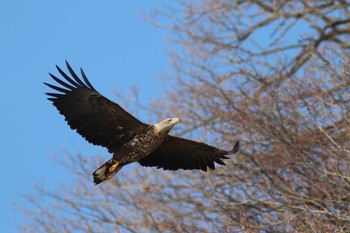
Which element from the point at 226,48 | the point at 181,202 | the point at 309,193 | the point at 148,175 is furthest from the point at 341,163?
the point at 226,48

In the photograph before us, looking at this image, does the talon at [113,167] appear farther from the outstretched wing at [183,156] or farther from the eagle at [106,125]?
the outstretched wing at [183,156]

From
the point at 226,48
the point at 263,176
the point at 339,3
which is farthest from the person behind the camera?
the point at 339,3

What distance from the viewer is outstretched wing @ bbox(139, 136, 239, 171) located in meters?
11.3

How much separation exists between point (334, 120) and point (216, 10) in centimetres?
916

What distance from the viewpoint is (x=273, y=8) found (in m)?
23.6

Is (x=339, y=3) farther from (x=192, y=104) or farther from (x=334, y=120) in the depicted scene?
(x=334, y=120)

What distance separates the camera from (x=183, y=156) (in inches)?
451

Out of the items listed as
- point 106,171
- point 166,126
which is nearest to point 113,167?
point 106,171

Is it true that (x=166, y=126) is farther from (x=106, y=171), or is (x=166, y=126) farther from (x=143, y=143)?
(x=106, y=171)

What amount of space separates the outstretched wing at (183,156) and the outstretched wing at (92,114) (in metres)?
0.67

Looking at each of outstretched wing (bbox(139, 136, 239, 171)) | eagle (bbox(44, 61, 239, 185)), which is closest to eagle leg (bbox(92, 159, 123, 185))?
eagle (bbox(44, 61, 239, 185))

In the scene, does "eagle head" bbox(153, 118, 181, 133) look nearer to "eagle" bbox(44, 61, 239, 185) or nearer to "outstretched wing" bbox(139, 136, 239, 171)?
"eagle" bbox(44, 61, 239, 185)

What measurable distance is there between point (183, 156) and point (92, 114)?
1.37 metres

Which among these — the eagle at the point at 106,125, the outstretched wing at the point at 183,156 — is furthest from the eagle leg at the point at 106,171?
the outstretched wing at the point at 183,156
